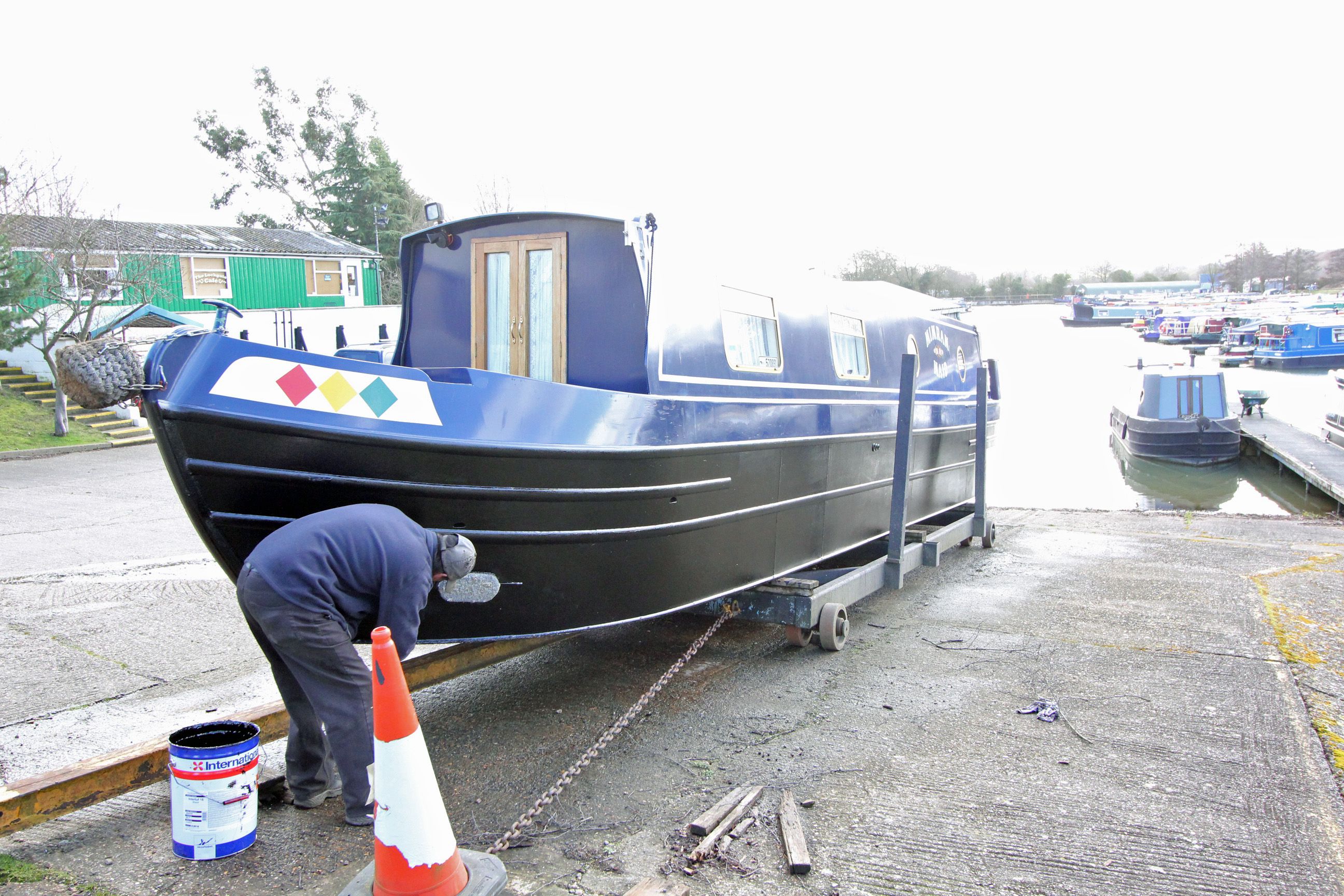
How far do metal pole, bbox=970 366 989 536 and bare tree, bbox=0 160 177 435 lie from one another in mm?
17391

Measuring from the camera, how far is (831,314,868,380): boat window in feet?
21.2

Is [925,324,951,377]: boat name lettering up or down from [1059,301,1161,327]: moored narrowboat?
down

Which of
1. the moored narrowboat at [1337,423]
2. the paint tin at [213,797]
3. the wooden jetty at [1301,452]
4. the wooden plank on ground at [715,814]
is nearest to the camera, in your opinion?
the paint tin at [213,797]

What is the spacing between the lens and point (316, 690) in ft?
11.3

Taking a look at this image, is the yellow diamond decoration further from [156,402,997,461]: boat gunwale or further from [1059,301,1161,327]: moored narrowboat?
[1059,301,1161,327]: moored narrowboat

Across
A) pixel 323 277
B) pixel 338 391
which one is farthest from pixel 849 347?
pixel 323 277

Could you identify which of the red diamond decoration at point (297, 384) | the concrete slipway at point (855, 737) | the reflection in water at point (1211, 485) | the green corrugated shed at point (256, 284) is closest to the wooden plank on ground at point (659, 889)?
the concrete slipway at point (855, 737)

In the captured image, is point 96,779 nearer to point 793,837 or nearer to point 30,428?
point 793,837

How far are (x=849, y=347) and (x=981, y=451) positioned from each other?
2.95 metres

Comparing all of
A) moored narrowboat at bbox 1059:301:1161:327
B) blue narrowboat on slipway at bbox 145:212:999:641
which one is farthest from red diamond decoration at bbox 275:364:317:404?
moored narrowboat at bbox 1059:301:1161:327

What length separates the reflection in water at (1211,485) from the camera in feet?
64.3

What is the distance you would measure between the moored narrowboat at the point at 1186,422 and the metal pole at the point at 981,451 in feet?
54.8

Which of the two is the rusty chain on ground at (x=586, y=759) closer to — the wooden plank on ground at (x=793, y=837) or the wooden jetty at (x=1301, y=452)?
the wooden plank on ground at (x=793, y=837)

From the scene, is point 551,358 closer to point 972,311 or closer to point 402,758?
point 402,758
